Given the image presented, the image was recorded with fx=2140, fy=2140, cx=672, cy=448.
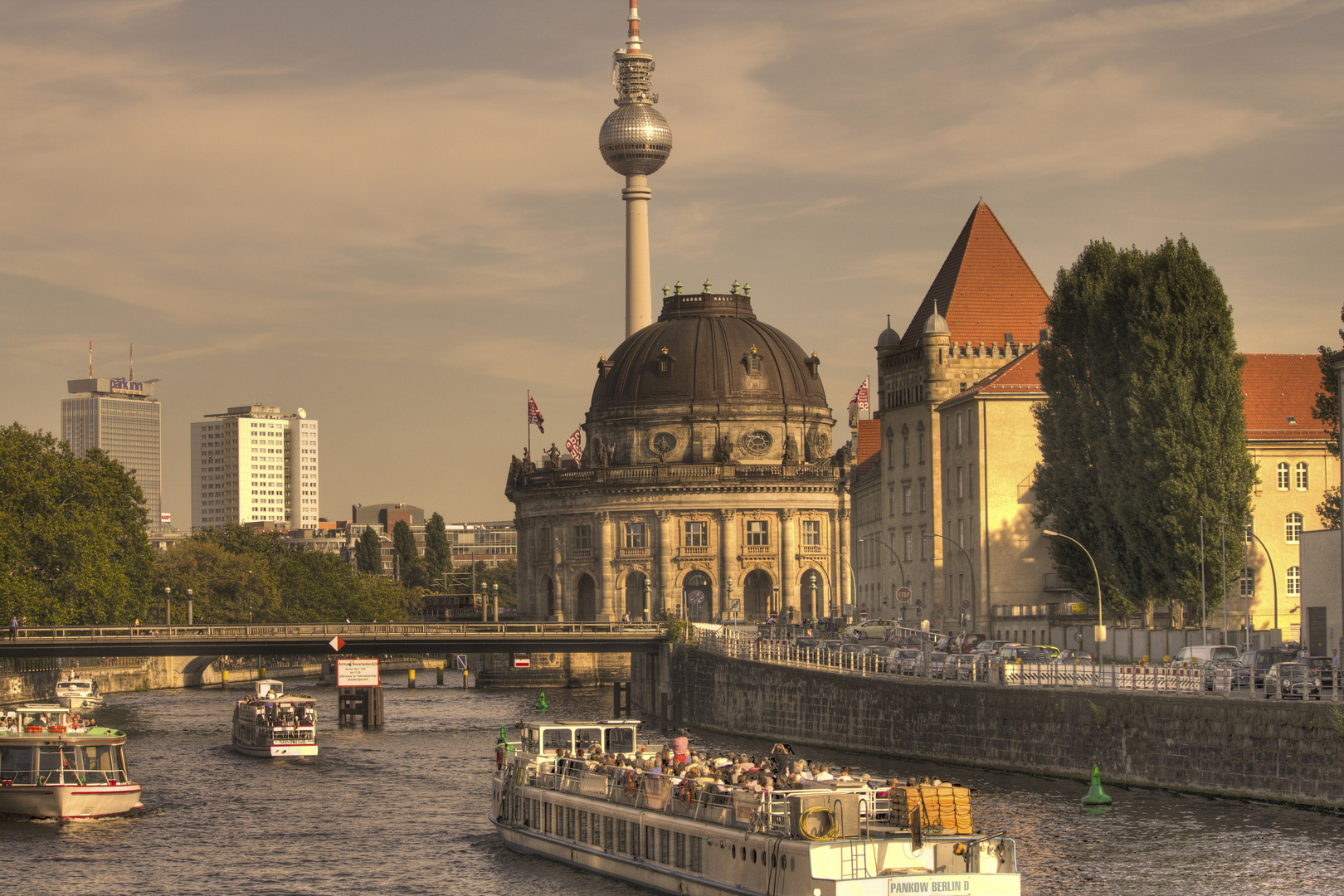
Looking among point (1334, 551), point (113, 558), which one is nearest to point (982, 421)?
point (1334, 551)

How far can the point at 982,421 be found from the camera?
11338 centimetres

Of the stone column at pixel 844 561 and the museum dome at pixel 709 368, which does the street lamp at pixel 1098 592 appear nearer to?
the stone column at pixel 844 561

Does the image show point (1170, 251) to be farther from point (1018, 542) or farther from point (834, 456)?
point (834, 456)

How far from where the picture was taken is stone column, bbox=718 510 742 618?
579ft

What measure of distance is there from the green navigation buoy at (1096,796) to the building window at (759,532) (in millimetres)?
114447

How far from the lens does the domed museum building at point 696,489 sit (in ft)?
582

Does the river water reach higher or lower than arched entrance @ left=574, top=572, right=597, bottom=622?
lower

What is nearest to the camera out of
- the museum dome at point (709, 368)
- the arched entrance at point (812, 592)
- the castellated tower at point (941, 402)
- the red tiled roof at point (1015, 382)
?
the red tiled roof at point (1015, 382)

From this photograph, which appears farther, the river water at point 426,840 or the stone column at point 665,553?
the stone column at point 665,553

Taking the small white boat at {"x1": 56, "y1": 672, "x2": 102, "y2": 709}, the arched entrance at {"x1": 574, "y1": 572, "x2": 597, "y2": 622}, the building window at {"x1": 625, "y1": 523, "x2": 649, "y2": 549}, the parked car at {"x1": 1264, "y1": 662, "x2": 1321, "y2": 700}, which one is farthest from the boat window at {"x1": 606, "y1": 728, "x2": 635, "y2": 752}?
the arched entrance at {"x1": 574, "y1": 572, "x2": 597, "y2": 622}

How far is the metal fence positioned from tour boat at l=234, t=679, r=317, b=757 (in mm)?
20783

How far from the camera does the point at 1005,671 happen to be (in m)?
74.3

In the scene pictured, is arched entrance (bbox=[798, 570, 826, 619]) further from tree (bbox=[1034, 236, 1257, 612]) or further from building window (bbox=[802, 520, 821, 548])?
tree (bbox=[1034, 236, 1257, 612])

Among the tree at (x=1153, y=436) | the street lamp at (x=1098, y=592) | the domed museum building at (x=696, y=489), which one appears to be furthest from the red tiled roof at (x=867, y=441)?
the street lamp at (x=1098, y=592)
